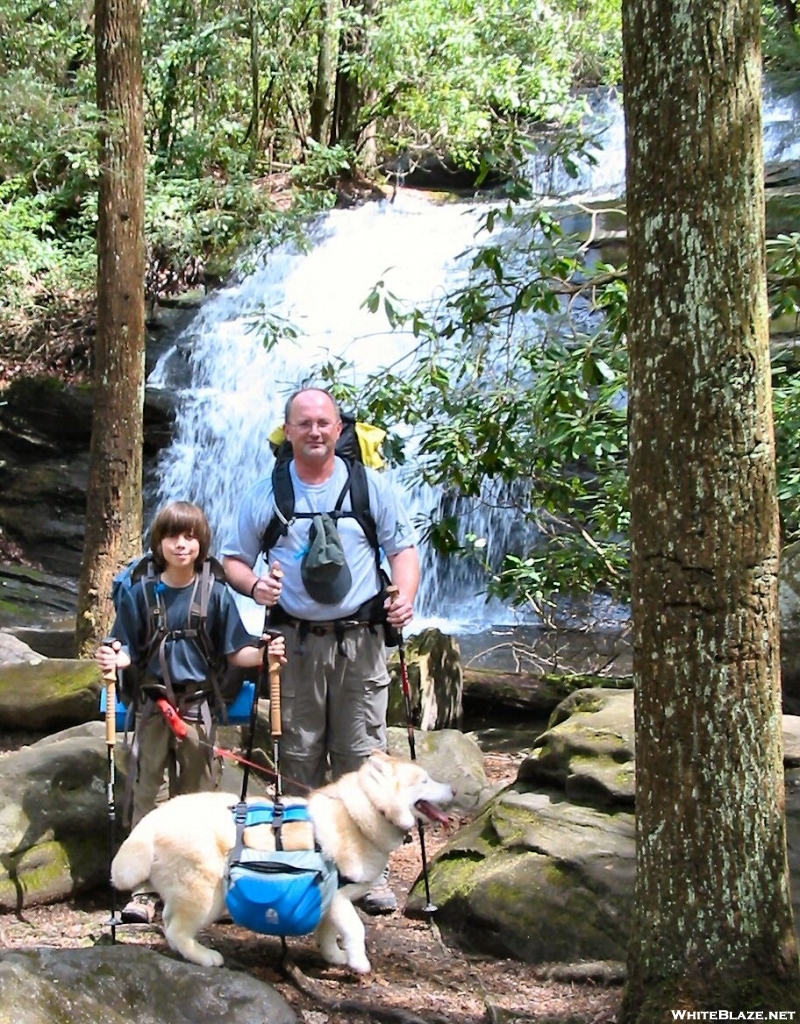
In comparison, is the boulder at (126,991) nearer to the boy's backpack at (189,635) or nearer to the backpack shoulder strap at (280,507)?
the boy's backpack at (189,635)

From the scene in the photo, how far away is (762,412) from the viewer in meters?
2.93

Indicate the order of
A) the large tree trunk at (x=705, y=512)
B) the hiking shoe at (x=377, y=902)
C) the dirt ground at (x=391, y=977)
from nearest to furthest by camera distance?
the large tree trunk at (x=705, y=512) < the dirt ground at (x=391, y=977) < the hiking shoe at (x=377, y=902)

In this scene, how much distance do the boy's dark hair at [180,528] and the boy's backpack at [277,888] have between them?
1.26m

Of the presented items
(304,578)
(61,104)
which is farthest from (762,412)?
(61,104)

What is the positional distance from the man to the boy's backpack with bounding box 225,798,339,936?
0.88 meters

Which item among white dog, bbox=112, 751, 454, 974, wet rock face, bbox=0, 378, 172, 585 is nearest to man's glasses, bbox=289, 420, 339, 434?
white dog, bbox=112, 751, 454, 974

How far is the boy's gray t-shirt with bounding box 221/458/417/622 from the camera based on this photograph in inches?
172

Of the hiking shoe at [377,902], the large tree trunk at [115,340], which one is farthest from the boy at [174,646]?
the large tree trunk at [115,340]

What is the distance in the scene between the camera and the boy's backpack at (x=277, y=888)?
3.39 m

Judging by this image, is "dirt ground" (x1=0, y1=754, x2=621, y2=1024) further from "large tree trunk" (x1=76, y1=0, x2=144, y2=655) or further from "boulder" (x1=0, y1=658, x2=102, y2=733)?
"large tree trunk" (x1=76, y1=0, x2=144, y2=655)

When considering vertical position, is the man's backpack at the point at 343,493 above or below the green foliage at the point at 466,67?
below

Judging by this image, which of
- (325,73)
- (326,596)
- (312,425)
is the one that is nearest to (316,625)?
(326,596)

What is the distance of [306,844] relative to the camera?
3.71m

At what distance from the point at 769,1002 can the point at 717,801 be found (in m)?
0.57
